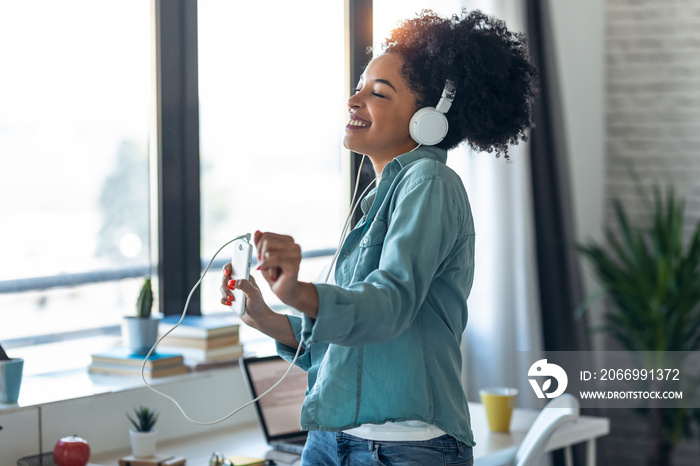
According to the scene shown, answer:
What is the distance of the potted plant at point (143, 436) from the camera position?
1780 mm

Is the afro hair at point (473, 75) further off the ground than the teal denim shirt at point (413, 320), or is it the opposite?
the afro hair at point (473, 75)

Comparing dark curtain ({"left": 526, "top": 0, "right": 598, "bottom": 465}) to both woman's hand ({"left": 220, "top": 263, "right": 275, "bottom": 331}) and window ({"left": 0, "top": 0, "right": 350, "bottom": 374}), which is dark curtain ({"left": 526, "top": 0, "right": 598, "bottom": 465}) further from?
woman's hand ({"left": 220, "top": 263, "right": 275, "bottom": 331})

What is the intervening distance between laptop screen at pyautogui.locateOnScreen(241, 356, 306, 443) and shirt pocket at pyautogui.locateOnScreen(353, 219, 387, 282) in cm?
96

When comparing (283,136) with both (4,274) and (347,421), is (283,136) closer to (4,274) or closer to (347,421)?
(4,274)

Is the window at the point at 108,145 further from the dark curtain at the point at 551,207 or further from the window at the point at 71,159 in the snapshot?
the dark curtain at the point at 551,207

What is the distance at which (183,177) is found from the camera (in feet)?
7.59

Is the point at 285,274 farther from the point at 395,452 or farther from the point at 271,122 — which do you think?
the point at 271,122

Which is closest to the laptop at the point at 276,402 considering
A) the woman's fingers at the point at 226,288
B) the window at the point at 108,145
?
the window at the point at 108,145

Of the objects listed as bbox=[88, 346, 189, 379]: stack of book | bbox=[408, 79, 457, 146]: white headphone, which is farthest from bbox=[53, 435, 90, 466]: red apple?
bbox=[408, 79, 457, 146]: white headphone

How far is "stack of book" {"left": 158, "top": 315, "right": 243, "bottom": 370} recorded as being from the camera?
7.06ft

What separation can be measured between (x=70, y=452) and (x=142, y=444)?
7.5 inches

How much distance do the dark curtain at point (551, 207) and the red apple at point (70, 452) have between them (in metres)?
2.05

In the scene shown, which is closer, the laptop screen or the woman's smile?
the woman's smile

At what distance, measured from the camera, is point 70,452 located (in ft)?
5.33
